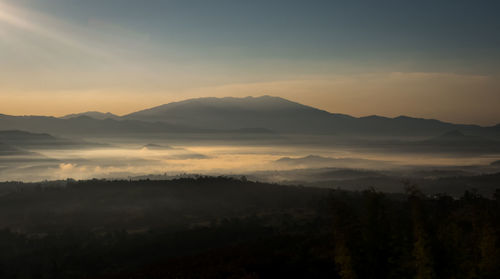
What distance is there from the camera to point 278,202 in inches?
5143

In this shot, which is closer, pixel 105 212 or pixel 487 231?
pixel 487 231

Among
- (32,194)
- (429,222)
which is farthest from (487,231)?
(32,194)

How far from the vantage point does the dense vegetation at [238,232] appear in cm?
2180

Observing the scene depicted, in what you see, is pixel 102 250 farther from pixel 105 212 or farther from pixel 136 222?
pixel 105 212

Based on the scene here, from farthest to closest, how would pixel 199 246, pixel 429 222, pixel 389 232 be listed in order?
1. pixel 199 246
2. pixel 389 232
3. pixel 429 222

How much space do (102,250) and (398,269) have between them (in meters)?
64.8

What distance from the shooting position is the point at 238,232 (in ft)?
266

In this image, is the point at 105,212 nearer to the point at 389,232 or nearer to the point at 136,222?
the point at 136,222

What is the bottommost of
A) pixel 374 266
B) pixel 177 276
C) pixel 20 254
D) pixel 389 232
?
pixel 20 254

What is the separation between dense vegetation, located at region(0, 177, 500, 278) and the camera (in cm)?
2180

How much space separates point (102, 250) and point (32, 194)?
111 m

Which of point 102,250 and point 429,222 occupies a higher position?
point 429,222

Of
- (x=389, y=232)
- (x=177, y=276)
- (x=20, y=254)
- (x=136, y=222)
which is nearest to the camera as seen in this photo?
(x=389, y=232)

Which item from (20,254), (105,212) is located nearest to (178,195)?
(105,212)
